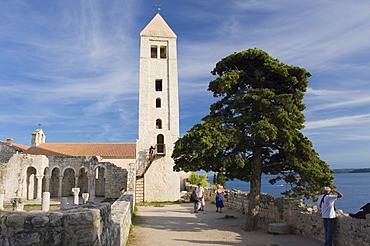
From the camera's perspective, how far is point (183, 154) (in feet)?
40.3

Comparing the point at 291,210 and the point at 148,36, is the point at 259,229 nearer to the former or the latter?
the point at 291,210

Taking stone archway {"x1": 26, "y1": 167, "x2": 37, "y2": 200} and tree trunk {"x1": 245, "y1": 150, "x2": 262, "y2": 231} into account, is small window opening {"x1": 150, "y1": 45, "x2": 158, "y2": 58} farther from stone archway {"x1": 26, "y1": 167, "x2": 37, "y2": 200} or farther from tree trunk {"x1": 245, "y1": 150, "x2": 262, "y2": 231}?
tree trunk {"x1": 245, "y1": 150, "x2": 262, "y2": 231}

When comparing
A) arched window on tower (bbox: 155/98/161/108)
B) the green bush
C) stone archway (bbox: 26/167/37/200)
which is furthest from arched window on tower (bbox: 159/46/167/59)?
stone archway (bbox: 26/167/37/200)

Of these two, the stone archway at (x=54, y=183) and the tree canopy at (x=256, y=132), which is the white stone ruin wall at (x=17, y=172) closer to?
the stone archway at (x=54, y=183)

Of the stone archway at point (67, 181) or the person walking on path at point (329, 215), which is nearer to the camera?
the person walking on path at point (329, 215)

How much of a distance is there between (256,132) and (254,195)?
279 cm

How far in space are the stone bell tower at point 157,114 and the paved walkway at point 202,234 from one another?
9.57 meters

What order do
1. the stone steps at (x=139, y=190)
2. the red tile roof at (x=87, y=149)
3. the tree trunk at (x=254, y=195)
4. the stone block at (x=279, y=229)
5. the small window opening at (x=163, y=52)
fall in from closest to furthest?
the stone block at (x=279, y=229), the tree trunk at (x=254, y=195), the stone steps at (x=139, y=190), the small window opening at (x=163, y=52), the red tile roof at (x=87, y=149)

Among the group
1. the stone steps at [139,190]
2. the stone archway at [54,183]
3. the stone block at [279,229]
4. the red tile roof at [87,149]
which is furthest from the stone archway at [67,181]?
the stone block at [279,229]

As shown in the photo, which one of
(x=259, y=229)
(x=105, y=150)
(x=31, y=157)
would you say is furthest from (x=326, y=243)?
(x=105, y=150)

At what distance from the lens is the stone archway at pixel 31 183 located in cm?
3120

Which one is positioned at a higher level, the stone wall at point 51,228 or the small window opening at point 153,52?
the small window opening at point 153,52

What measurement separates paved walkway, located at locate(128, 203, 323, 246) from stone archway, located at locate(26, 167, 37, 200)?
20.4 meters

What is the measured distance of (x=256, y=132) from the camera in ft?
37.0
